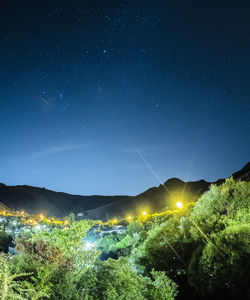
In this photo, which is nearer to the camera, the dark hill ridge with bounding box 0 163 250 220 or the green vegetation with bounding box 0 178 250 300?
the green vegetation with bounding box 0 178 250 300

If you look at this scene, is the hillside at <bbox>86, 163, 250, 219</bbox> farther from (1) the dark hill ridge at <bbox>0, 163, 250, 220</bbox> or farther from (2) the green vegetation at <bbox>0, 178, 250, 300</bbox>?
(2) the green vegetation at <bbox>0, 178, 250, 300</bbox>

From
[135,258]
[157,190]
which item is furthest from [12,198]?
[135,258]

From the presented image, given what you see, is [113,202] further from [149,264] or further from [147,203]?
[149,264]

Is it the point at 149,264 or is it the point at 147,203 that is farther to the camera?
the point at 147,203

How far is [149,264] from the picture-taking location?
2400 centimetres

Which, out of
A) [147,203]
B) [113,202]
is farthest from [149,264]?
[113,202]

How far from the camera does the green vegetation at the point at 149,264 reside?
12.3 meters

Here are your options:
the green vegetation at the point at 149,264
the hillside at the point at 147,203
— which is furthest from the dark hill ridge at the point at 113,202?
the green vegetation at the point at 149,264

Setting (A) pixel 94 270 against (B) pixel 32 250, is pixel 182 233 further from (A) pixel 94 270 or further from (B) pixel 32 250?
(B) pixel 32 250

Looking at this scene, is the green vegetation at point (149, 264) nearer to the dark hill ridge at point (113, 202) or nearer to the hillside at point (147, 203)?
the hillside at point (147, 203)

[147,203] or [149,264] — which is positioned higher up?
[147,203]

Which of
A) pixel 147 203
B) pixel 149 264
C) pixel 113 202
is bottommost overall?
pixel 149 264

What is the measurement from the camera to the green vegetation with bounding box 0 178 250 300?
485 inches

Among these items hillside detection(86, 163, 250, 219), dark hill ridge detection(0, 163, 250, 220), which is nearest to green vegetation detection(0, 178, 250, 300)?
hillside detection(86, 163, 250, 219)
